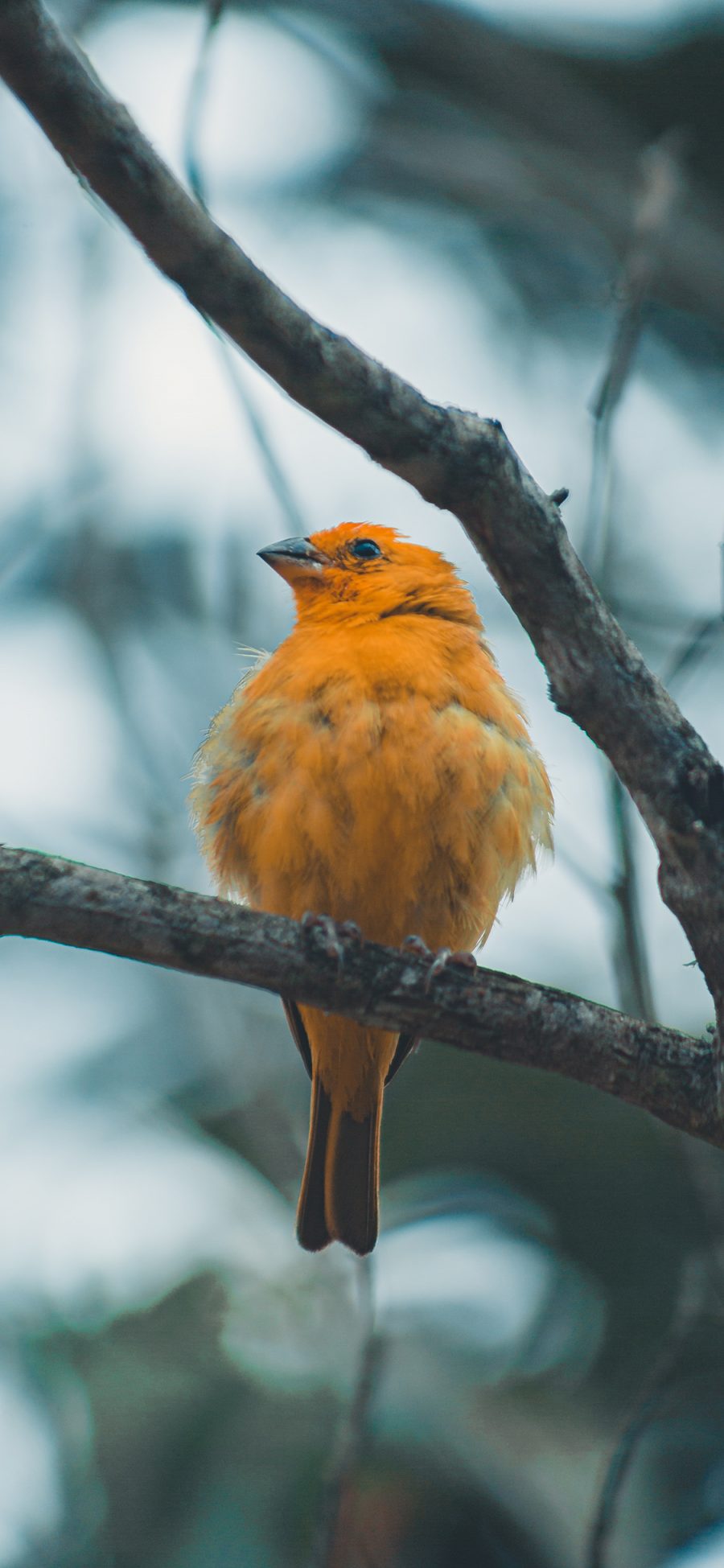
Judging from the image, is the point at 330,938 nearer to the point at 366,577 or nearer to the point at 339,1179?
the point at 339,1179

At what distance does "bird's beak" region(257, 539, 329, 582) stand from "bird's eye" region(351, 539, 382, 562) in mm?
109

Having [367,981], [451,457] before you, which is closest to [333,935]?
[367,981]

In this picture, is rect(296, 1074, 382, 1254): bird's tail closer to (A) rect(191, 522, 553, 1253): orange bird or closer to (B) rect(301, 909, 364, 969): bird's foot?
(A) rect(191, 522, 553, 1253): orange bird

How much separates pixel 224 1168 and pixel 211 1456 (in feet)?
4.02

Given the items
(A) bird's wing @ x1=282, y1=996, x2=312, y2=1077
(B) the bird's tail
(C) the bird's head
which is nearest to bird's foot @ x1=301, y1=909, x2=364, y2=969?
(A) bird's wing @ x1=282, y1=996, x2=312, y2=1077

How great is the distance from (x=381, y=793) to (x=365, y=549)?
147 centimetres

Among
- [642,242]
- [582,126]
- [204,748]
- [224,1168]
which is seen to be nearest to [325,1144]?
[204,748]

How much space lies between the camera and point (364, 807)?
3.88 metres

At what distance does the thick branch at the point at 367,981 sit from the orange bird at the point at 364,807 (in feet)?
2.40

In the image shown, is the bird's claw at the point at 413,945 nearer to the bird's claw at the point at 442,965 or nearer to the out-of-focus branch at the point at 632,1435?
the bird's claw at the point at 442,965

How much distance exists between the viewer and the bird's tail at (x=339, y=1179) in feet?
14.1

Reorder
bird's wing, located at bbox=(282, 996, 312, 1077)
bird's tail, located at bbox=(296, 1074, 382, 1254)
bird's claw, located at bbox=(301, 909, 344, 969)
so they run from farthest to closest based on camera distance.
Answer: bird's wing, located at bbox=(282, 996, 312, 1077) → bird's tail, located at bbox=(296, 1074, 382, 1254) → bird's claw, located at bbox=(301, 909, 344, 969)

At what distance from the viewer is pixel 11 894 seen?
2822 mm

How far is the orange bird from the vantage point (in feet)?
12.8
